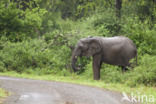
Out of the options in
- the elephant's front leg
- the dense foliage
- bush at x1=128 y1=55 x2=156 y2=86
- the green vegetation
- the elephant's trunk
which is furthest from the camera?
the dense foliage

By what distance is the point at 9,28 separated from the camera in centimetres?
2512

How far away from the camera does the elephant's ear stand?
17812mm

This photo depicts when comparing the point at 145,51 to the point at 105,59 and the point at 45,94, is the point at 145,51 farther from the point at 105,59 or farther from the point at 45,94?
the point at 45,94

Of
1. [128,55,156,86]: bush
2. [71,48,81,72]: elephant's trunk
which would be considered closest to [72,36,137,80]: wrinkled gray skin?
[71,48,81,72]: elephant's trunk

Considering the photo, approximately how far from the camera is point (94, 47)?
17891mm

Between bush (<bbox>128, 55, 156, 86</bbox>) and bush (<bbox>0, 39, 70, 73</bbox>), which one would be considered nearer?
bush (<bbox>128, 55, 156, 86</bbox>)

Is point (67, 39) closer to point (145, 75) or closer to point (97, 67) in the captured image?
point (97, 67)

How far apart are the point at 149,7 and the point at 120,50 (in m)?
8.43

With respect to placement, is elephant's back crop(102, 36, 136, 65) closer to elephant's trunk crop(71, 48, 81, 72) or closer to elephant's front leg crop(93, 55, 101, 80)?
elephant's front leg crop(93, 55, 101, 80)

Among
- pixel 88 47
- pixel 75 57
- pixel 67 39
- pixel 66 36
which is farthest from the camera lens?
pixel 66 36

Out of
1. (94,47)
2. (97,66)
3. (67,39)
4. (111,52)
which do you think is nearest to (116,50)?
(111,52)

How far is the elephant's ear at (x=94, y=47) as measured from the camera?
701 inches

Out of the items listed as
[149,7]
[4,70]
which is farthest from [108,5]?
[4,70]

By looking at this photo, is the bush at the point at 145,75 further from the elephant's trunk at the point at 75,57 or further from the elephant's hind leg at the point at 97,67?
the elephant's trunk at the point at 75,57
